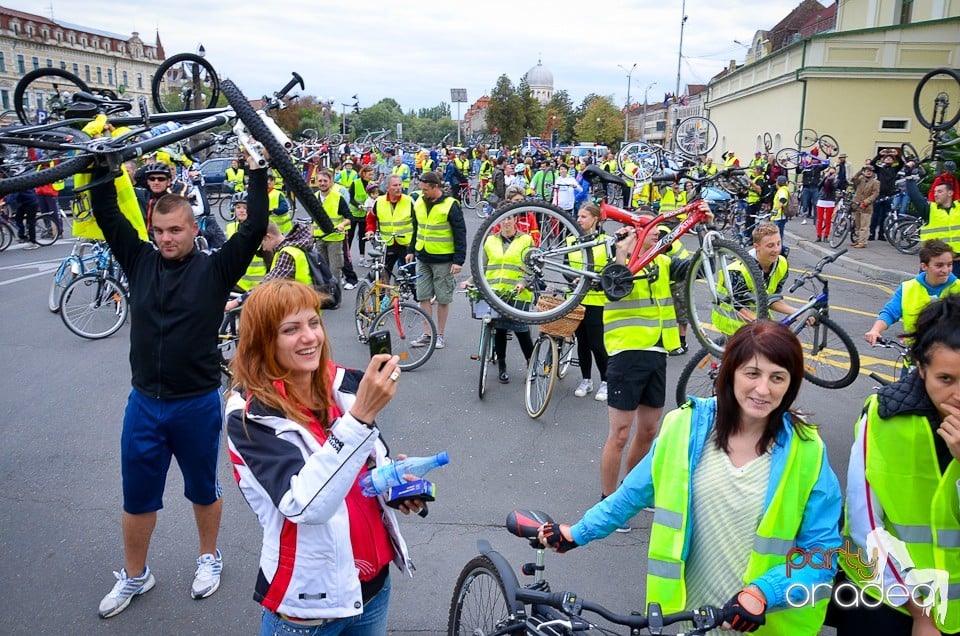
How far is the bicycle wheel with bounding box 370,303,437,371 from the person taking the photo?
25.1 ft

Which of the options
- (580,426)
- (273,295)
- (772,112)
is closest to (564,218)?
(580,426)

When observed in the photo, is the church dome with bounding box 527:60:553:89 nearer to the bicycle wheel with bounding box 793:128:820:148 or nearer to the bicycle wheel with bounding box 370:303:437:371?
the bicycle wheel with bounding box 793:128:820:148

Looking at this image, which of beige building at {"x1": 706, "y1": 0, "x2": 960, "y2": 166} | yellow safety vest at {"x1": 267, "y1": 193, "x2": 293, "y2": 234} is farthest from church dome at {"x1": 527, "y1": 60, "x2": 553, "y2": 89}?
yellow safety vest at {"x1": 267, "y1": 193, "x2": 293, "y2": 234}

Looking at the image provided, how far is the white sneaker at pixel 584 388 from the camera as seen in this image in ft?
22.5

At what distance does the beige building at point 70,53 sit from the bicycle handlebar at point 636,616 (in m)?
65.7

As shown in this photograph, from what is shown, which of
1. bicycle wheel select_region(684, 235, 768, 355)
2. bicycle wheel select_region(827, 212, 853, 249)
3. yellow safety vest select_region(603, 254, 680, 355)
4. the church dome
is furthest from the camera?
the church dome

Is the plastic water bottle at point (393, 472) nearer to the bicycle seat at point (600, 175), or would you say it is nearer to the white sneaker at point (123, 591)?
the white sneaker at point (123, 591)

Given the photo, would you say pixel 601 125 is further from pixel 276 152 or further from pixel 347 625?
pixel 347 625

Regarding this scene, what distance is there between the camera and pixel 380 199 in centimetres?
912

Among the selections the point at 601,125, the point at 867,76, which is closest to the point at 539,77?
the point at 601,125

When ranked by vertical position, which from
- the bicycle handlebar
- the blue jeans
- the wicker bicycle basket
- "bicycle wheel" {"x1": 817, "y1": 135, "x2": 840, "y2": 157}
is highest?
"bicycle wheel" {"x1": 817, "y1": 135, "x2": 840, "y2": 157}

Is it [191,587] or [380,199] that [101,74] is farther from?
[191,587]

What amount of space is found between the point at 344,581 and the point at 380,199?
7.54 metres

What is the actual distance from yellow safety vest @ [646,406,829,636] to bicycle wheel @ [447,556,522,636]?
0.52 metres
